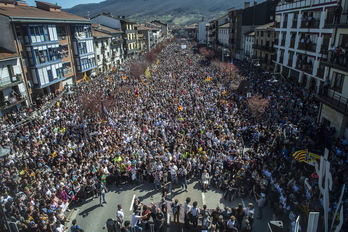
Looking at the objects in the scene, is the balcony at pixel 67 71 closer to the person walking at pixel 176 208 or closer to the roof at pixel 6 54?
the roof at pixel 6 54

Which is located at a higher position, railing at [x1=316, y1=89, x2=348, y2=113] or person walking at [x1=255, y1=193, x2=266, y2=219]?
railing at [x1=316, y1=89, x2=348, y2=113]

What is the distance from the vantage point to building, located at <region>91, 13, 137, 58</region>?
2425 inches

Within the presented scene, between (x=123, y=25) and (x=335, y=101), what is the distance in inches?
2188

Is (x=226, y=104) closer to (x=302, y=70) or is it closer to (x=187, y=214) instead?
(x=302, y=70)

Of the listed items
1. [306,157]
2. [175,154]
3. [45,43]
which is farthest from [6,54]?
[306,157]

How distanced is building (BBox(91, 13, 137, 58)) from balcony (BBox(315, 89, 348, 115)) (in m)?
53.6

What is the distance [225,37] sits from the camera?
70688 millimetres

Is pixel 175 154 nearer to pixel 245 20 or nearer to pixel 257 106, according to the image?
pixel 257 106

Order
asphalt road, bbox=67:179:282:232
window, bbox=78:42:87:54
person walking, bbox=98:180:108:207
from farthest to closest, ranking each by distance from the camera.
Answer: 1. window, bbox=78:42:87:54
2. person walking, bbox=98:180:108:207
3. asphalt road, bbox=67:179:282:232

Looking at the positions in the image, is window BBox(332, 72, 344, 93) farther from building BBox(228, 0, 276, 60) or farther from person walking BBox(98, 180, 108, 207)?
building BBox(228, 0, 276, 60)

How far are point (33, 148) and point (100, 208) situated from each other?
789cm

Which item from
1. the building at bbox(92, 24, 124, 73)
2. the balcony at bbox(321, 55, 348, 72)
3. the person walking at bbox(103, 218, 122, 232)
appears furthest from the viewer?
the building at bbox(92, 24, 124, 73)

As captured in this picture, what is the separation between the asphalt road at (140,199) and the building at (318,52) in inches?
341

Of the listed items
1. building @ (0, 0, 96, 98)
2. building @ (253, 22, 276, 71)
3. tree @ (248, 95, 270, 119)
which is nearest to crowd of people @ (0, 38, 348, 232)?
tree @ (248, 95, 270, 119)
